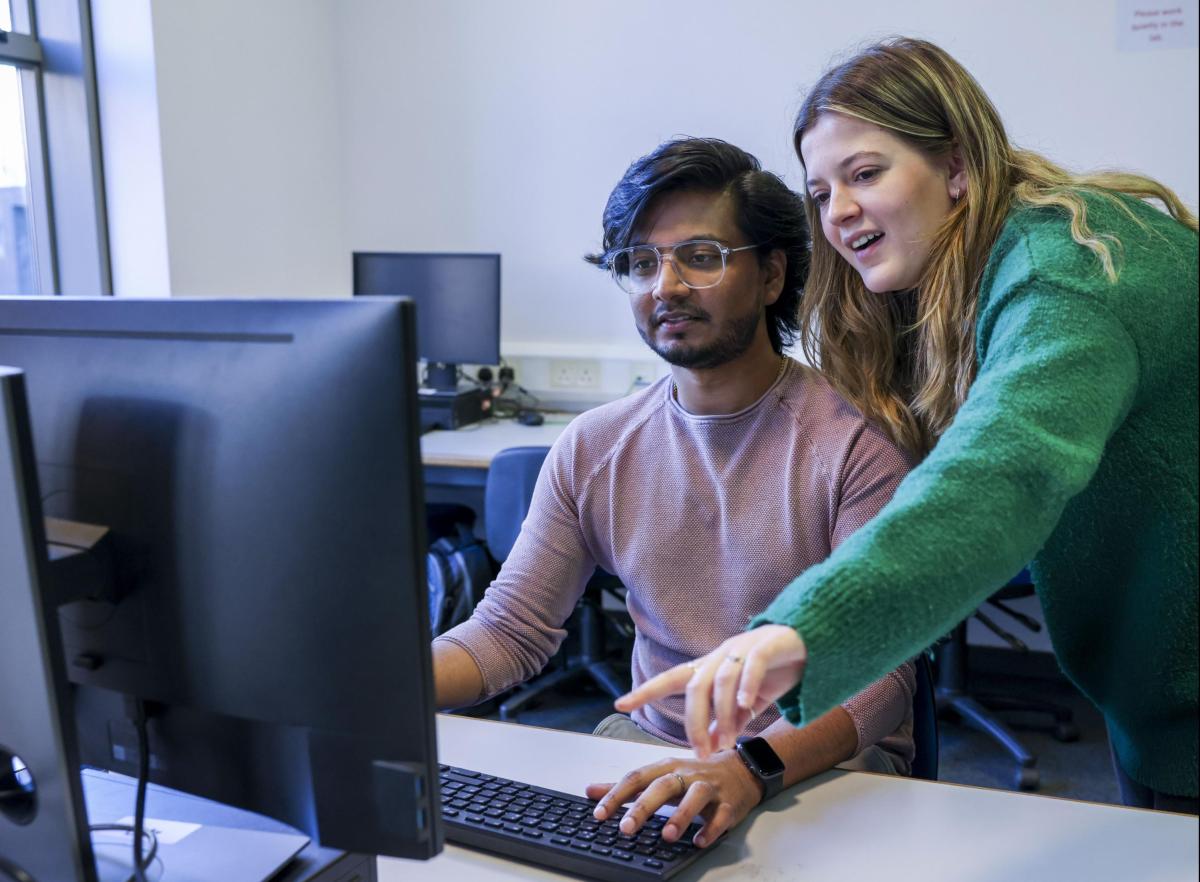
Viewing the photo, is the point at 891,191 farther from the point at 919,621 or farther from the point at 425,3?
the point at 425,3

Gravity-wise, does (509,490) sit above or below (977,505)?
below

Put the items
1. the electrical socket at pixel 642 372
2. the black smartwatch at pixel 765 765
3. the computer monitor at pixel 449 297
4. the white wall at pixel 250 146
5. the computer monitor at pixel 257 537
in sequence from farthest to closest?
the electrical socket at pixel 642 372 < the computer monitor at pixel 449 297 < the white wall at pixel 250 146 < the black smartwatch at pixel 765 765 < the computer monitor at pixel 257 537

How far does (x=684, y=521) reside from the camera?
4.77 feet

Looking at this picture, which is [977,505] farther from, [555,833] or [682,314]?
[682,314]

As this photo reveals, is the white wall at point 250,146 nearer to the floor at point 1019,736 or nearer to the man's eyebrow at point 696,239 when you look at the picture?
the floor at point 1019,736

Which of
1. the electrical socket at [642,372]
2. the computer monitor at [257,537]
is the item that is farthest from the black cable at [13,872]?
the electrical socket at [642,372]

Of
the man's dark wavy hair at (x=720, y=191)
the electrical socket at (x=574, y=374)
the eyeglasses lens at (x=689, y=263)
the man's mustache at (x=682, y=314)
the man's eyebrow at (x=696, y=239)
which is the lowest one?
the electrical socket at (x=574, y=374)

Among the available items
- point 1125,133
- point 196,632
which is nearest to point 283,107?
A: point 1125,133

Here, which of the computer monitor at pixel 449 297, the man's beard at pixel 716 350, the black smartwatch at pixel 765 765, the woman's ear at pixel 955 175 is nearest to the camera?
the black smartwatch at pixel 765 765

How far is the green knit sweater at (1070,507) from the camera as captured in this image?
2.34 feet

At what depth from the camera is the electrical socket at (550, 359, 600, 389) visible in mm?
3555

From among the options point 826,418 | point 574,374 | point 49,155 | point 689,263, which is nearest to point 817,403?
point 826,418

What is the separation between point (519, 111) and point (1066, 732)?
8.07ft

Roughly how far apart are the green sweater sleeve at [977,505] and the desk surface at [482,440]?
79.7 inches
